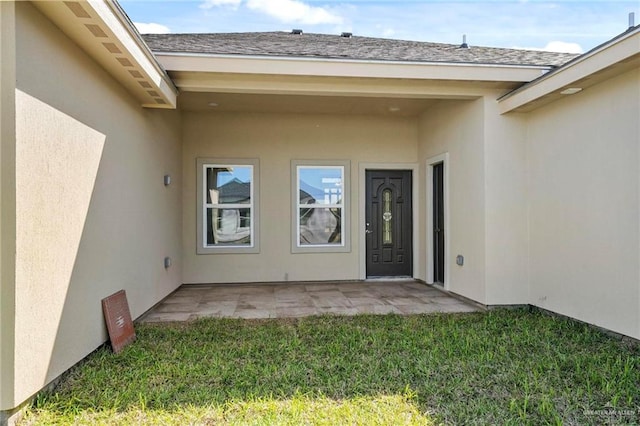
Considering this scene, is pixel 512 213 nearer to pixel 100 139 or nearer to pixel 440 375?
pixel 440 375

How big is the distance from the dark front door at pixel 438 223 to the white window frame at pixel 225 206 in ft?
10.4

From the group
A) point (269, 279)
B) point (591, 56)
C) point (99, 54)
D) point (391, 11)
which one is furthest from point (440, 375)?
point (391, 11)

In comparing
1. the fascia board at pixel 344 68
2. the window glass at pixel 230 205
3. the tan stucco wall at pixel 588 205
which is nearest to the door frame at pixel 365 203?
the window glass at pixel 230 205

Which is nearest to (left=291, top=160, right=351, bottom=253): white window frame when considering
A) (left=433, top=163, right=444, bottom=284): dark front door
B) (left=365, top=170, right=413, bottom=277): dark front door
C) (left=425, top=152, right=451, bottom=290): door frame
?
(left=365, top=170, right=413, bottom=277): dark front door

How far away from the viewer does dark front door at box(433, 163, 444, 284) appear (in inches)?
264

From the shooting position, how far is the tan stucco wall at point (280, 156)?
6.94m

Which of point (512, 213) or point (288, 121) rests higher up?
point (288, 121)

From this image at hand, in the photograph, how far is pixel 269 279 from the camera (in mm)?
7074

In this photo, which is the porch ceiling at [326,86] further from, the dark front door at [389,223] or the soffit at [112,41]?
the dark front door at [389,223]

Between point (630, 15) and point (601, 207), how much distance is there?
222 cm

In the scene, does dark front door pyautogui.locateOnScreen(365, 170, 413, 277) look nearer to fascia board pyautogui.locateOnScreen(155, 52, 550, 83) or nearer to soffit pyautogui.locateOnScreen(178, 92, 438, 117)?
soffit pyautogui.locateOnScreen(178, 92, 438, 117)

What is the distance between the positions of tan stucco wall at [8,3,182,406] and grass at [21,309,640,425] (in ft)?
1.40

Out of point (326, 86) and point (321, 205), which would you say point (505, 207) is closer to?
point (326, 86)

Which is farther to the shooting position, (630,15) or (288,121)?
A: (288,121)
